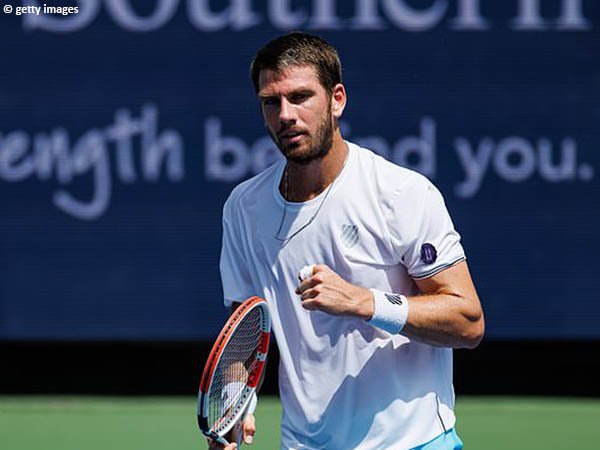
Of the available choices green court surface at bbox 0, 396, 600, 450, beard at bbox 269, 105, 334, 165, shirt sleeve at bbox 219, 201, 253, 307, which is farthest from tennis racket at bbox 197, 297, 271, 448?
green court surface at bbox 0, 396, 600, 450

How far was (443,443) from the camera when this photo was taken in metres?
2.85

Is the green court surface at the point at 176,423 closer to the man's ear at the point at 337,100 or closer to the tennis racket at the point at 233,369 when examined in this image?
the tennis racket at the point at 233,369

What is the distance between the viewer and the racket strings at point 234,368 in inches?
112

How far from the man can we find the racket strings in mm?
83

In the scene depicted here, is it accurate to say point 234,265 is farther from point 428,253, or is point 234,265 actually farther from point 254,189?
point 428,253

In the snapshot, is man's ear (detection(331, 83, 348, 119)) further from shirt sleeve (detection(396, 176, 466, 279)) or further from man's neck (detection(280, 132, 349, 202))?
shirt sleeve (detection(396, 176, 466, 279))

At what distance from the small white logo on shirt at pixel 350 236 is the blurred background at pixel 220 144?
9.61 feet

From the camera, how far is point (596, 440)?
5.36 meters

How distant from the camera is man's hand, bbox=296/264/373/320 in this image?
2.55 m

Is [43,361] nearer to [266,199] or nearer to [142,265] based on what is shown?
[142,265]

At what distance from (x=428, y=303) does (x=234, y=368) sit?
1.67 feet

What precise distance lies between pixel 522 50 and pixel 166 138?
167cm

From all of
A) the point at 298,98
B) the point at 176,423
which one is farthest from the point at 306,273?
the point at 176,423

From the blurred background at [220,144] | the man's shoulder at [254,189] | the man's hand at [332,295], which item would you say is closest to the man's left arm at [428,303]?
the man's hand at [332,295]
